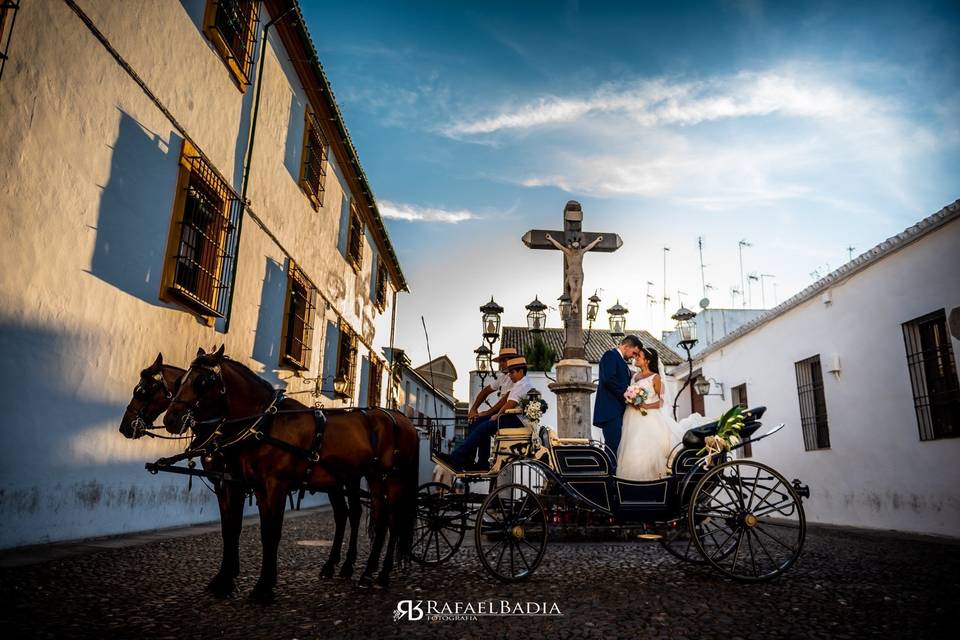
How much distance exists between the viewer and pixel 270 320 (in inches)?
375

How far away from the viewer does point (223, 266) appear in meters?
7.70

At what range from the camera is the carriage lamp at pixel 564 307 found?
35.4 feet

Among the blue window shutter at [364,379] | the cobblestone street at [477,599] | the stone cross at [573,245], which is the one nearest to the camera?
the cobblestone street at [477,599]

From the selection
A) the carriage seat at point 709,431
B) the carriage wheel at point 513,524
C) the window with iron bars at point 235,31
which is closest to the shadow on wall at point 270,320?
the window with iron bars at point 235,31

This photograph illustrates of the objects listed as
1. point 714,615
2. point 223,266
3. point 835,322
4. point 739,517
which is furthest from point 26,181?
point 835,322

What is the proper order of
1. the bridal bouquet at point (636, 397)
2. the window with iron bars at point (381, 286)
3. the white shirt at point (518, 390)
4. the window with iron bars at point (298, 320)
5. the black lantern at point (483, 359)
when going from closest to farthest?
the bridal bouquet at point (636, 397) → the white shirt at point (518, 390) → the window with iron bars at point (298, 320) → the black lantern at point (483, 359) → the window with iron bars at point (381, 286)

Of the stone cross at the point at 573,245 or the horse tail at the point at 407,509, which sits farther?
the stone cross at the point at 573,245

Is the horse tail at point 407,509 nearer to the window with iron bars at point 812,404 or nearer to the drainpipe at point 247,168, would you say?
the drainpipe at point 247,168

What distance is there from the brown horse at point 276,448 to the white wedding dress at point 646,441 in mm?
1995

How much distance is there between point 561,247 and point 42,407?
839 cm

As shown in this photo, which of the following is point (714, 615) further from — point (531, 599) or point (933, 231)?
point (933, 231)

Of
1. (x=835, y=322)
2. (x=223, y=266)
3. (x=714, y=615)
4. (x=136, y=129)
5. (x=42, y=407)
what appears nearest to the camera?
(x=714, y=615)

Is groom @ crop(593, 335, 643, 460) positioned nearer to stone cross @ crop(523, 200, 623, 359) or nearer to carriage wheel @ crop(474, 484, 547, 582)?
carriage wheel @ crop(474, 484, 547, 582)

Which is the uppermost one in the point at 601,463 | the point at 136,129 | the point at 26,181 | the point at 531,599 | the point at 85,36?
the point at 85,36
